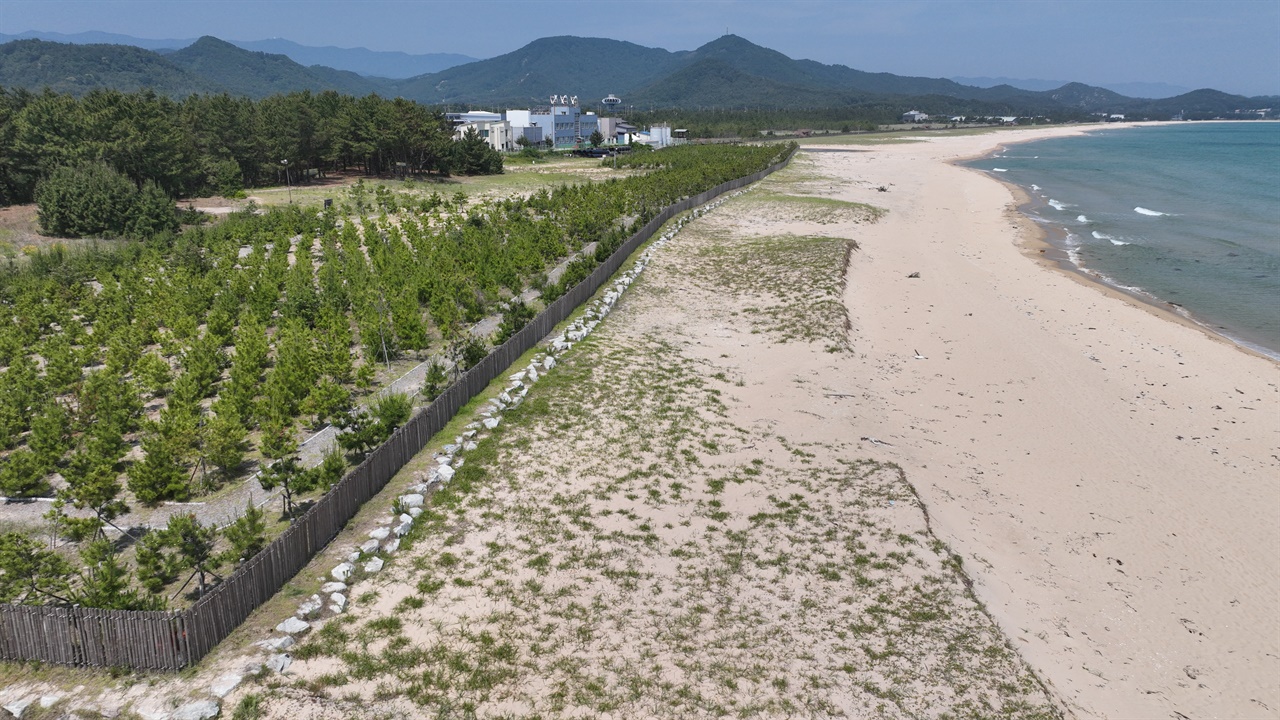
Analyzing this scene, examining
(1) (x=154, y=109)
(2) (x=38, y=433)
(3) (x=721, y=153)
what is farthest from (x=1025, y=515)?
(3) (x=721, y=153)

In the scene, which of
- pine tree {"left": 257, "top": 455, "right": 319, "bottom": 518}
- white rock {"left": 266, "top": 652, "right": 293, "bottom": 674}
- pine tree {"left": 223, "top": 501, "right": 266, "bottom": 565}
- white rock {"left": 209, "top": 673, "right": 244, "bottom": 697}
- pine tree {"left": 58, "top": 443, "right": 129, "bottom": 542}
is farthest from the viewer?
pine tree {"left": 257, "top": 455, "right": 319, "bottom": 518}

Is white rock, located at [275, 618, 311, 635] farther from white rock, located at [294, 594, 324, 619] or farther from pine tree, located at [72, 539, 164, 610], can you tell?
pine tree, located at [72, 539, 164, 610]

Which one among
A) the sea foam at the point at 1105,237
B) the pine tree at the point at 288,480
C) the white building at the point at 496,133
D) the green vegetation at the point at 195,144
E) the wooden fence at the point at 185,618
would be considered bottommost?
the wooden fence at the point at 185,618

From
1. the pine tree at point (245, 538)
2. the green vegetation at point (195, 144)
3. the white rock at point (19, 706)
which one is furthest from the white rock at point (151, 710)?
the green vegetation at point (195, 144)

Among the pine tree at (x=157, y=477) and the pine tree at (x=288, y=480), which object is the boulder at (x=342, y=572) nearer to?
the pine tree at (x=288, y=480)

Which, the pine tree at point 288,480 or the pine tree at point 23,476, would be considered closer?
A: the pine tree at point 288,480

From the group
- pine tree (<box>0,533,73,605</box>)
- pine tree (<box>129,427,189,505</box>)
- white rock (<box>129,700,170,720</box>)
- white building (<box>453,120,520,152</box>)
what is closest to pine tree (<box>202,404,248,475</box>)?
pine tree (<box>129,427,189,505</box>)

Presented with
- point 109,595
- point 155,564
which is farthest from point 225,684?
point 155,564
